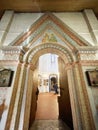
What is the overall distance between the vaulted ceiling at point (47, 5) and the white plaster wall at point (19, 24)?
0.78 ft

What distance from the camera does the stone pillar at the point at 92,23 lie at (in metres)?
2.86

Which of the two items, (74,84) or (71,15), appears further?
(71,15)

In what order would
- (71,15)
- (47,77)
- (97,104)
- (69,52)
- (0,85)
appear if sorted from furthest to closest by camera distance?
(47,77) → (71,15) → (69,52) → (0,85) → (97,104)

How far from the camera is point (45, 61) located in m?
13.0

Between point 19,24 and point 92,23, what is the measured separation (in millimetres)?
2761

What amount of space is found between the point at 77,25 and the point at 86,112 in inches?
116

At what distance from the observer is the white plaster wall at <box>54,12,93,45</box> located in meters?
3.00

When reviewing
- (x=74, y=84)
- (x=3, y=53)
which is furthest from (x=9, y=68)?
(x=74, y=84)

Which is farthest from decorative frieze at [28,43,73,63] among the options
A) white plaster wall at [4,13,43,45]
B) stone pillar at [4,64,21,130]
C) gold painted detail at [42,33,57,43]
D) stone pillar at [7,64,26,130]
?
white plaster wall at [4,13,43,45]

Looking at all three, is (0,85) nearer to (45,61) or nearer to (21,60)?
(21,60)

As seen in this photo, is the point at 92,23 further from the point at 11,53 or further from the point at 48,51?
the point at 11,53

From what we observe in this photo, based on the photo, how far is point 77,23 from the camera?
3354 millimetres

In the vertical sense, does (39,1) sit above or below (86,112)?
above

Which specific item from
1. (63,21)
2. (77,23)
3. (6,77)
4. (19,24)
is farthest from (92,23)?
(6,77)
